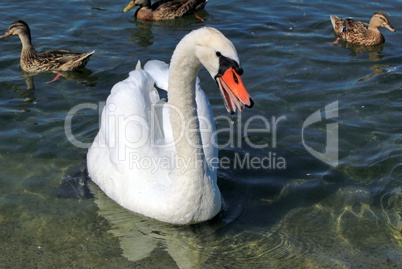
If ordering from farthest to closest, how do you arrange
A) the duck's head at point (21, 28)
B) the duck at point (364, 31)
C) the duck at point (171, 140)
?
the duck at point (364, 31) < the duck's head at point (21, 28) < the duck at point (171, 140)

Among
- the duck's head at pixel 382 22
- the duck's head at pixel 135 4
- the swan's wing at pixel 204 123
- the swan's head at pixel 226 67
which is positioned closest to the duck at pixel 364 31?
the duck's head at pixel 382 22

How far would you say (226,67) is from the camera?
503 centimetres

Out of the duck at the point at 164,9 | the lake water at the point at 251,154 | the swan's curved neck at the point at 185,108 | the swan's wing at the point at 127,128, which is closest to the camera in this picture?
the swan's curved neck at the point at 185,108

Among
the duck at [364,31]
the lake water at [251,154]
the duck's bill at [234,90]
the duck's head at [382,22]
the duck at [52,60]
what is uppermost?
the duck's bill at [234,90]

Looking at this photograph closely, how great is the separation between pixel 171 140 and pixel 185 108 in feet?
3.60

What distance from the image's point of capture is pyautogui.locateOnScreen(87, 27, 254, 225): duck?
5.17 metres

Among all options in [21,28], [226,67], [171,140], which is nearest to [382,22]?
[171,140]

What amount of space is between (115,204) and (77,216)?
43 centimetres

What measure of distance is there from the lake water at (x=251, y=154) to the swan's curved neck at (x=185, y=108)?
85 centimetres

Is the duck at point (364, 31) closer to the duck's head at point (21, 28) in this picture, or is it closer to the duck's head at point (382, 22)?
the duck's head at point (382, 22)

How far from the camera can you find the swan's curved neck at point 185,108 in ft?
18.2

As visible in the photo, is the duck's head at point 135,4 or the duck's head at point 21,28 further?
the duck's head at point 135,4

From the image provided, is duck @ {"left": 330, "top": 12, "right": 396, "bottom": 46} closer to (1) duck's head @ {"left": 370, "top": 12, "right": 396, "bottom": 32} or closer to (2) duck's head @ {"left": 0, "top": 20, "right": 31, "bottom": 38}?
(1) duck's head @ {"left": 370, "top": 12, "right": 396, "bottom": 32}

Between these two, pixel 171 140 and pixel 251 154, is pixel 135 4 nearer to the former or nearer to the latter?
pixel 251 154
